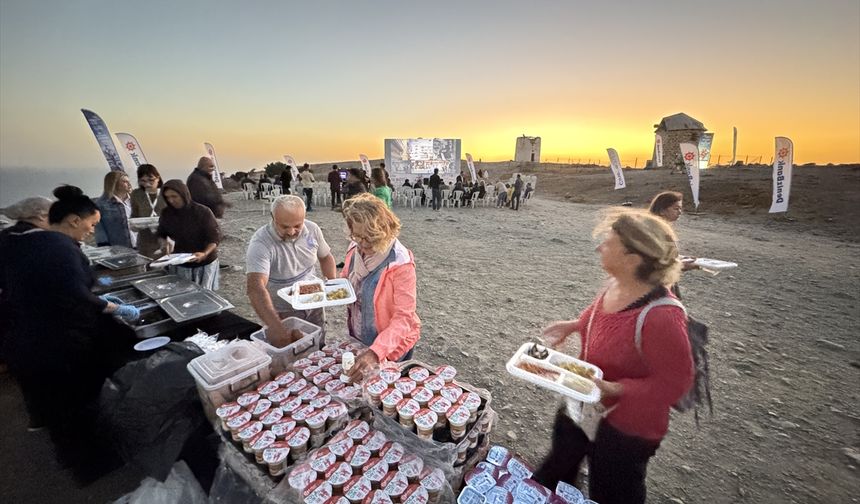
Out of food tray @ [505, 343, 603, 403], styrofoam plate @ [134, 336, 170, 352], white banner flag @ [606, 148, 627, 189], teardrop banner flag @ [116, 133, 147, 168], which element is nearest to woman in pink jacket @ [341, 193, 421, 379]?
food tray @ [505, 343, 603, 403]

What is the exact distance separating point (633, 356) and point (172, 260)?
3853 millimetres

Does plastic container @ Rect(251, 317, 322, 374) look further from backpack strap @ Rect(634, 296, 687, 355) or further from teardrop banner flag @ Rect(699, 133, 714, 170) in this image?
teardrop banner flag @ Rect(699, 133, 714, 170)

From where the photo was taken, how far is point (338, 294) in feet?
7.48

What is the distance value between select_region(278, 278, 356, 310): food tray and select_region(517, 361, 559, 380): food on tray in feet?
3.56

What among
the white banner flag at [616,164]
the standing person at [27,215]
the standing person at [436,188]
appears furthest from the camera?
the white banner flag at [616,164]

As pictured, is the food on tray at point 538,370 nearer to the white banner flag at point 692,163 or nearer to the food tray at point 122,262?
the food tray at point 122,262

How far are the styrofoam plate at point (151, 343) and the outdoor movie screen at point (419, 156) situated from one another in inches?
737

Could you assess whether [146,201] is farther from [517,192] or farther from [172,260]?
[517,192]

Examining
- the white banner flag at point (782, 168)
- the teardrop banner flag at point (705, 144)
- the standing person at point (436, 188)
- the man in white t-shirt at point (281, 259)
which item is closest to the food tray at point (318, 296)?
the man in white t-shirt at point (281, 259)

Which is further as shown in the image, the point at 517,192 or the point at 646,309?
the point at 517,192

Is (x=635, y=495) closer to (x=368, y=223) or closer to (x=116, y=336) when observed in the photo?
(x=368, y=223)

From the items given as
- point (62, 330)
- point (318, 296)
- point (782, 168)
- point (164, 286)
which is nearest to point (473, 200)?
point (782, 168)

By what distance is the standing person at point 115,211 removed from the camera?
165 inches

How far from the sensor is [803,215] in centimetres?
1398
